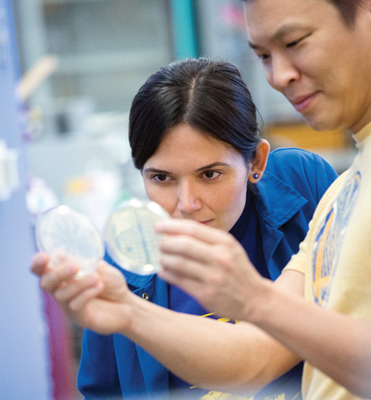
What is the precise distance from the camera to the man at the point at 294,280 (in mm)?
647

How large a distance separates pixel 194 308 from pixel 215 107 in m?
0.53

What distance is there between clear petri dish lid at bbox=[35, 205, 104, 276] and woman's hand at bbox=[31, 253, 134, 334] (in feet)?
0.06

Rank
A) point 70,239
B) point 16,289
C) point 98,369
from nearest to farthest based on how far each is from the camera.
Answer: point 70,239 < point 98,369 < point 16,289

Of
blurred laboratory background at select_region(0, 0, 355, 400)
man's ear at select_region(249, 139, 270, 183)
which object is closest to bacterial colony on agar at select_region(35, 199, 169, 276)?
man's ear at select_region(249, 139, 270, 183)

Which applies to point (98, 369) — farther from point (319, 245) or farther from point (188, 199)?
point (319, 245)

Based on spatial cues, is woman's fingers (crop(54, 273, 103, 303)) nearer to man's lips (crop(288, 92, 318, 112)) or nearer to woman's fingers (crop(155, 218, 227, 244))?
woman's fingers (crop(155, 218, 227, 244))

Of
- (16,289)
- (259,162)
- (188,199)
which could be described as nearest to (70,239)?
(188,199)

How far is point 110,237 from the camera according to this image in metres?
0.87

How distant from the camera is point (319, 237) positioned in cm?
100

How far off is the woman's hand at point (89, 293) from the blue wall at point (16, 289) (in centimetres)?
131

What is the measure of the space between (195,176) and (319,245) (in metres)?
0.40

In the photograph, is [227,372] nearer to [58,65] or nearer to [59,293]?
[59,293]

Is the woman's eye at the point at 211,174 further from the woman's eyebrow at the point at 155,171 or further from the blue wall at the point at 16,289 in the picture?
the blue wall at the point at 16,289

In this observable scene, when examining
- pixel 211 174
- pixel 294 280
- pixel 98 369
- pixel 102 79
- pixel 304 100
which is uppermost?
pixel 102 79
